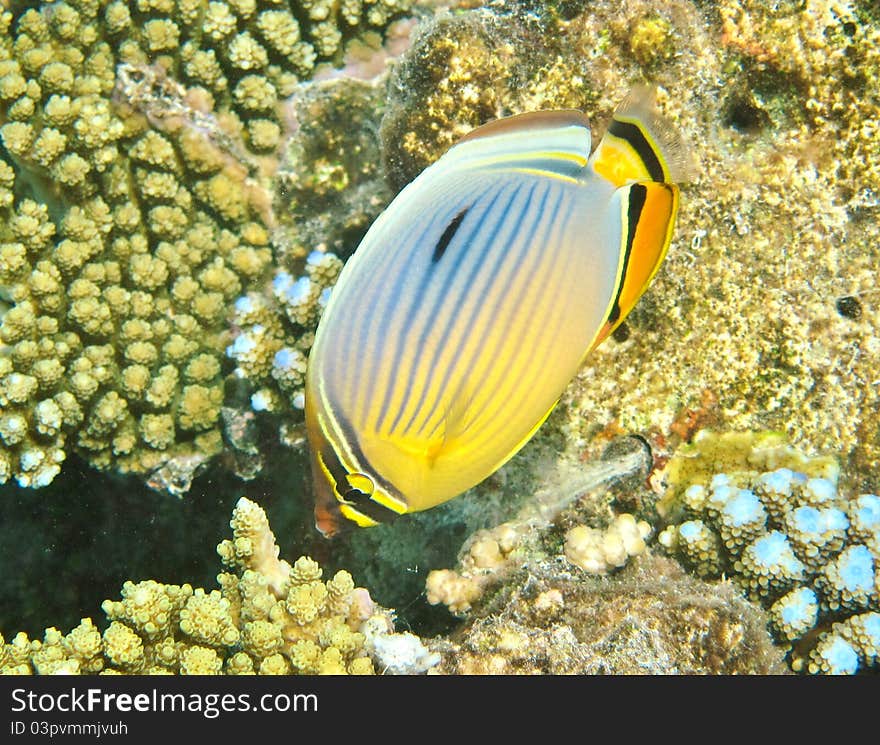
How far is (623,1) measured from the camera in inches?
104

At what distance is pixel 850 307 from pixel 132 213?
2.97m

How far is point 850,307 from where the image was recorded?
9.44ft

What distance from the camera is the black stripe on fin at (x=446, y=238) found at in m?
1.70

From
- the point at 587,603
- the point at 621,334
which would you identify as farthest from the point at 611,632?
the point at 621,334

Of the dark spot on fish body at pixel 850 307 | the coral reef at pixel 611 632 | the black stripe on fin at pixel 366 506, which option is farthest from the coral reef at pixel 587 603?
the dark spot on fish body at pixel 850 307

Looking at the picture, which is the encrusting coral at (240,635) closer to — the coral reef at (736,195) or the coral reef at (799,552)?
the coral reef at (736,195)

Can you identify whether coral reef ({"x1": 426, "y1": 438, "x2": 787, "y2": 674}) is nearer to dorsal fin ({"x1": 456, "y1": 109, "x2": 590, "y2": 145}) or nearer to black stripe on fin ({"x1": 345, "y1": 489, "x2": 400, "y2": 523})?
black stripe on fin ({"x1": 345, "y1": 489, "x2": 400, "y2": 523})

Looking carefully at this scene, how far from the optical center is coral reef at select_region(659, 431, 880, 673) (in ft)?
8.25

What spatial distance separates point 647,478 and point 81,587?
8.42ft

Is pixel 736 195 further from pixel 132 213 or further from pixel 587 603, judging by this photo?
pixel 132 213

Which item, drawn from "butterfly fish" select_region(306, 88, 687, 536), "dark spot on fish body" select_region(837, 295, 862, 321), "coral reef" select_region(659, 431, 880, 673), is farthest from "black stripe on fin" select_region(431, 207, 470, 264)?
"dark spot on fish body" select_region(837, 295, 862, 321)

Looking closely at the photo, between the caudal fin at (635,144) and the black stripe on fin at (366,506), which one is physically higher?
the caudal fin at (635,144)
